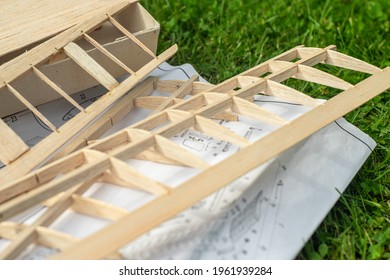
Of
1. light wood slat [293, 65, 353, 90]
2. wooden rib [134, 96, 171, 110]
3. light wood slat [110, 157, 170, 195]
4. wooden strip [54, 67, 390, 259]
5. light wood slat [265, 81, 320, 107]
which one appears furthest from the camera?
wooden rib [134, 96, 171, 110]

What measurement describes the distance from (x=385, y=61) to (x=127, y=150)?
143cm

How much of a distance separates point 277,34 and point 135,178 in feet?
5.02

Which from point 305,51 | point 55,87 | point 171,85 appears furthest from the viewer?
point 171,85

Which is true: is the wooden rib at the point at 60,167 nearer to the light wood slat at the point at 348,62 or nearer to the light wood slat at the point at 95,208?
the light wood slat at the point at 95,208

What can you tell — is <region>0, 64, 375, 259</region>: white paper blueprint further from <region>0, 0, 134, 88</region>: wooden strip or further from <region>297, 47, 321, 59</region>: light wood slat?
<region>0, 0, 134, 88</region>: wooden strip

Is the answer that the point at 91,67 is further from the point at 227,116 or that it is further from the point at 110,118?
the point at 227,116

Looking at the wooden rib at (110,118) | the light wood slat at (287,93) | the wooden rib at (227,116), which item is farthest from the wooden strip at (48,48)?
the light wood slat at (287,93)

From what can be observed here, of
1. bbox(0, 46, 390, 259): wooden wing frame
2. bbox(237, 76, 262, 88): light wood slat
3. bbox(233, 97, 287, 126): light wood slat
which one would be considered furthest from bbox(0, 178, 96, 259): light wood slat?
bbox(237, 76, 262, 88): light wood slat

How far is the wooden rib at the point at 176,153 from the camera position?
4.39 feet

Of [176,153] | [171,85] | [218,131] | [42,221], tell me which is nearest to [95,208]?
[42,221]

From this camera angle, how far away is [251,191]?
56.6 inches

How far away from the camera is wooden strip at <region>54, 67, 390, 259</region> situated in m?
1.12

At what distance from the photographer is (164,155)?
1.40m

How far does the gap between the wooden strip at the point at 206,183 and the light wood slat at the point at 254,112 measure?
58 mm
